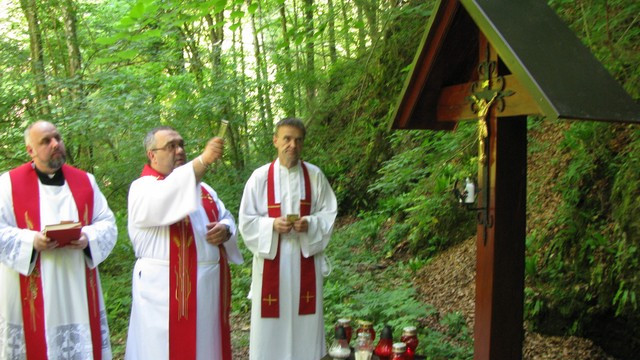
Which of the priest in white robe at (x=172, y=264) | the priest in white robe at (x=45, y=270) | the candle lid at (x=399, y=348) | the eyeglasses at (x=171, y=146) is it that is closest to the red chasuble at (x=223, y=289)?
the priest in white robe at (x=172, y=264)

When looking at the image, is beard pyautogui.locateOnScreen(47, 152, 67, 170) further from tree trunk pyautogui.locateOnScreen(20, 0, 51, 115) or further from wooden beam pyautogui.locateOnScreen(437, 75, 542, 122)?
tree trunk pyautogui.locateOnScreen(20, 0, 51, 115)

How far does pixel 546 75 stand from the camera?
9.32ft

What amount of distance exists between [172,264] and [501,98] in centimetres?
260

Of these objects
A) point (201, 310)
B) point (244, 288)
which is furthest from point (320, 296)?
point (244, 288)

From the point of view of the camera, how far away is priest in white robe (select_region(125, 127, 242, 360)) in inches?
169

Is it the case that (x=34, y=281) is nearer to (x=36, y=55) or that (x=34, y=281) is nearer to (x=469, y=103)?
(x=469, y=103)

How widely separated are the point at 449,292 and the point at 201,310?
3344 millimetres

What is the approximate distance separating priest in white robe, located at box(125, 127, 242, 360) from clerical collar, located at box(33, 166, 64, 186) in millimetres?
726

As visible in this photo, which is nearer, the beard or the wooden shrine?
the wooden shrine

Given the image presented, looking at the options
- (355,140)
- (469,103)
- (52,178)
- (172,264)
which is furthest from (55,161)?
A: (355,140)

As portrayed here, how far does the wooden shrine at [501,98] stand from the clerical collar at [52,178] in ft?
8.98

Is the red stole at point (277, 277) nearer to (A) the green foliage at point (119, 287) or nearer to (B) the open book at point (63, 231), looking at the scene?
(B) the open book at point (63, 231)

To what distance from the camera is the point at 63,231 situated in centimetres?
429

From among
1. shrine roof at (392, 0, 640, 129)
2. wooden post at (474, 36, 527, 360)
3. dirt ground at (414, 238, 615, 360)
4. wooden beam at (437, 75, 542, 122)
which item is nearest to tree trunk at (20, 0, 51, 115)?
dirt ground at (414, 238, 615, 360)
